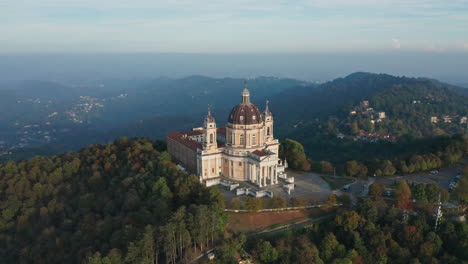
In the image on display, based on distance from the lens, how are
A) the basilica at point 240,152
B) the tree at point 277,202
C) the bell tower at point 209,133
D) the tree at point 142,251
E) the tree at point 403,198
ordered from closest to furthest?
the tree at point 142,251 < the tree at point 403,198 < the tree at point 277,202 < the basilica at point 240,152 < the bell tower at point 209,133

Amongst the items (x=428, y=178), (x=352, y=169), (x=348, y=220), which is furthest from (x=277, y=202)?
(x=428, y=178)

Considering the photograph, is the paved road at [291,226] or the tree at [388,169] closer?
the paved road at [291,226]

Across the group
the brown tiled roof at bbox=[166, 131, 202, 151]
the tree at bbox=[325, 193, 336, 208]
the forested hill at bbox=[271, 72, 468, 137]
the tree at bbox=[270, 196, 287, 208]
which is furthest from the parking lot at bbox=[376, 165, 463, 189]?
the forested hill at bbox=[271, 72, 468, 137]

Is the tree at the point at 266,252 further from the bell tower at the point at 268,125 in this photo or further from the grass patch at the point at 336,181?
the bell tower at the point at 268,125

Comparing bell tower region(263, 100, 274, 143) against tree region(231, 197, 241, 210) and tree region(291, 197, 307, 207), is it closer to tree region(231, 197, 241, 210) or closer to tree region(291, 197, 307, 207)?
tree region(291, 197, 307, 207)

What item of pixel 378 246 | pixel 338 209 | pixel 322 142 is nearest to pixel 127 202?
pixel 338 209

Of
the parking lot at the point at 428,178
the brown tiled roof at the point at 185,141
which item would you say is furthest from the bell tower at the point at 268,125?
the parking lot at the point at 428,178

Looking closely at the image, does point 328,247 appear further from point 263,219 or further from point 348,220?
point 263,219
